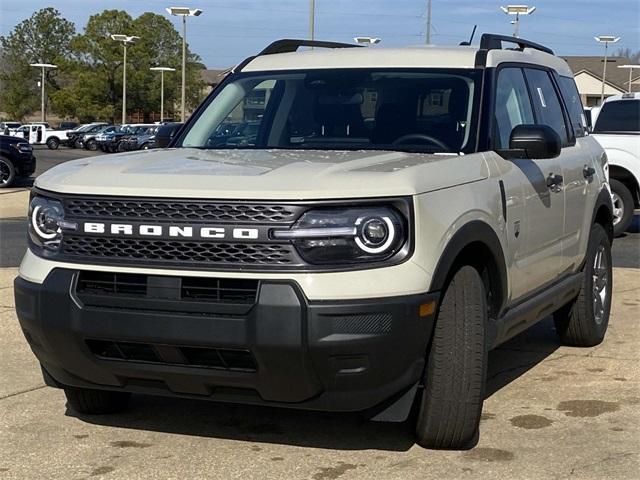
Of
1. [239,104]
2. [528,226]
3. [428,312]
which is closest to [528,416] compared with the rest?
[528,226]

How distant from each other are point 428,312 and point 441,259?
23 centimetres

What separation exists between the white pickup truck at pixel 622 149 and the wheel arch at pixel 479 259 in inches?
357

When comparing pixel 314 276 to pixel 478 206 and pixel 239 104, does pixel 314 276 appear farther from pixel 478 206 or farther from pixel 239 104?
pixel 239 104

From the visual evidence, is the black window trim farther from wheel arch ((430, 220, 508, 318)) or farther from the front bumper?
the front bumper

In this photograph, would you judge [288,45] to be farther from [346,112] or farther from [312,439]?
[312,439]

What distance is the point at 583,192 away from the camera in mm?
6391

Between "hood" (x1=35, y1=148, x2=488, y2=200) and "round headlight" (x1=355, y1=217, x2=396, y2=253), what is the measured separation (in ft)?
0.33

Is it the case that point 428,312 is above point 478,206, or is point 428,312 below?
below

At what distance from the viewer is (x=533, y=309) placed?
5.51 meters

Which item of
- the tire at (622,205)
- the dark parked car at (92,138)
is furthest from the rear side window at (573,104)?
the dark parked car at (92,138)

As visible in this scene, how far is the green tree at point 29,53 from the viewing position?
9450 cm

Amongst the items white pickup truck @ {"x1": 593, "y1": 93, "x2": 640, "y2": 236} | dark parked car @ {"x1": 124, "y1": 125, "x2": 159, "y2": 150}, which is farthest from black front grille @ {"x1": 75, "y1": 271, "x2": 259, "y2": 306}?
dark parked car @ {"x1": 124, "y1": 125, "x2": 159, "y2": 150}

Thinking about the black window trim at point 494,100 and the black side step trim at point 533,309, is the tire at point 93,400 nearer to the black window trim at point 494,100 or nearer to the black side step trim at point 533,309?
the black side step trim at point 533,309

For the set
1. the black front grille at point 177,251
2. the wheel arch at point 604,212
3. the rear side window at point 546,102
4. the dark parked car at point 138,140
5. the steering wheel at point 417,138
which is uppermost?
the rear side window at point 546,102
